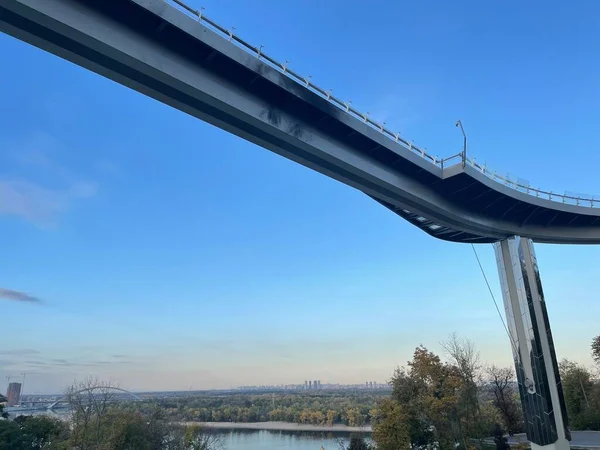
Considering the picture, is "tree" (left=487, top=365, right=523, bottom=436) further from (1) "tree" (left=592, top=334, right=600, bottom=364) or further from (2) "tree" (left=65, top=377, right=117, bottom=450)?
(2) "tree" (left=65, top=377, right=117, bottom=450)

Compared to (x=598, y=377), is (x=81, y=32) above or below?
above

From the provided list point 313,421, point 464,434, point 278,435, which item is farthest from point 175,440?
point 313,421

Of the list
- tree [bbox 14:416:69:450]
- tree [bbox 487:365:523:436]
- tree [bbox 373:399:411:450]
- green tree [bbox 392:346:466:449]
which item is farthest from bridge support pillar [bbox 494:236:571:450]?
tree [bbox 14:416:69:450]

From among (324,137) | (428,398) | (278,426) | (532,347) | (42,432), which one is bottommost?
(278,426)

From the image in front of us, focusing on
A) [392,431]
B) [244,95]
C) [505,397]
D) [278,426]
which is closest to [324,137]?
[244,95]

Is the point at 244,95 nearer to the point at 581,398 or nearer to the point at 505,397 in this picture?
the point at 505,397

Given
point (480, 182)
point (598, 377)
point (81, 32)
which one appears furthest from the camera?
point (598, 377)

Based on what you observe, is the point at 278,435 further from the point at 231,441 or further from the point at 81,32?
the point at 81,32

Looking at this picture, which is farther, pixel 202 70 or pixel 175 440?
pixel 175 440
